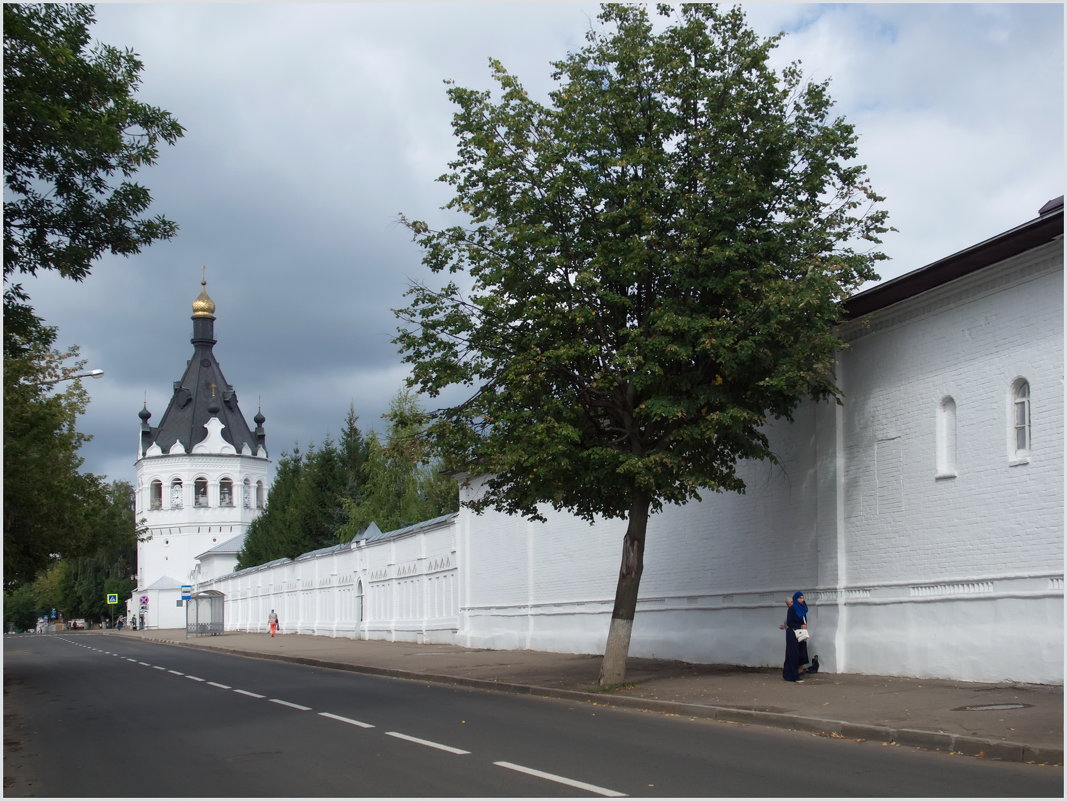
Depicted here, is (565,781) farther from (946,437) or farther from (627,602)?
(946,437)

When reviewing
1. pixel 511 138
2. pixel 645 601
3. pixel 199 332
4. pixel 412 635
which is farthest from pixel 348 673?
pixel 199 332

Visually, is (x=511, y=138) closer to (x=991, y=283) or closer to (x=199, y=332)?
(x=991, y=283)

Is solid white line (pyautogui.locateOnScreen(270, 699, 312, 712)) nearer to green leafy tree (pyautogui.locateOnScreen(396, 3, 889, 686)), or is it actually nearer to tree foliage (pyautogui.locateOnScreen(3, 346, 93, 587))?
green leafy tree (pyautogui.locateOnScreen(396, 3, 889, 686))

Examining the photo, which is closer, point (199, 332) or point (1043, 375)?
point (1043, 375)

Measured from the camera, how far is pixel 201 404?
10881cm

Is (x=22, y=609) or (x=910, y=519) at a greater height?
(x=910, y=519)

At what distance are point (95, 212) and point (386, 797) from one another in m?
8.52

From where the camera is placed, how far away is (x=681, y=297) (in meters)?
18.3

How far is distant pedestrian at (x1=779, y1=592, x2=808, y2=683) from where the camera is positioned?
18.2 meters

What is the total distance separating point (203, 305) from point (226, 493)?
18.3m

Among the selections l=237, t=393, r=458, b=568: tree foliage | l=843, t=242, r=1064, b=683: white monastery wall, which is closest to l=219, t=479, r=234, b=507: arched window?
l=237, t=393, r=458, b=568: tree foliage

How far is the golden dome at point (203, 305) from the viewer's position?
11062 cm

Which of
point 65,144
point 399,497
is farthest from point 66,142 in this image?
point 399,497

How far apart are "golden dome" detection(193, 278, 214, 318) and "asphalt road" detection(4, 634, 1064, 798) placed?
312 ft
